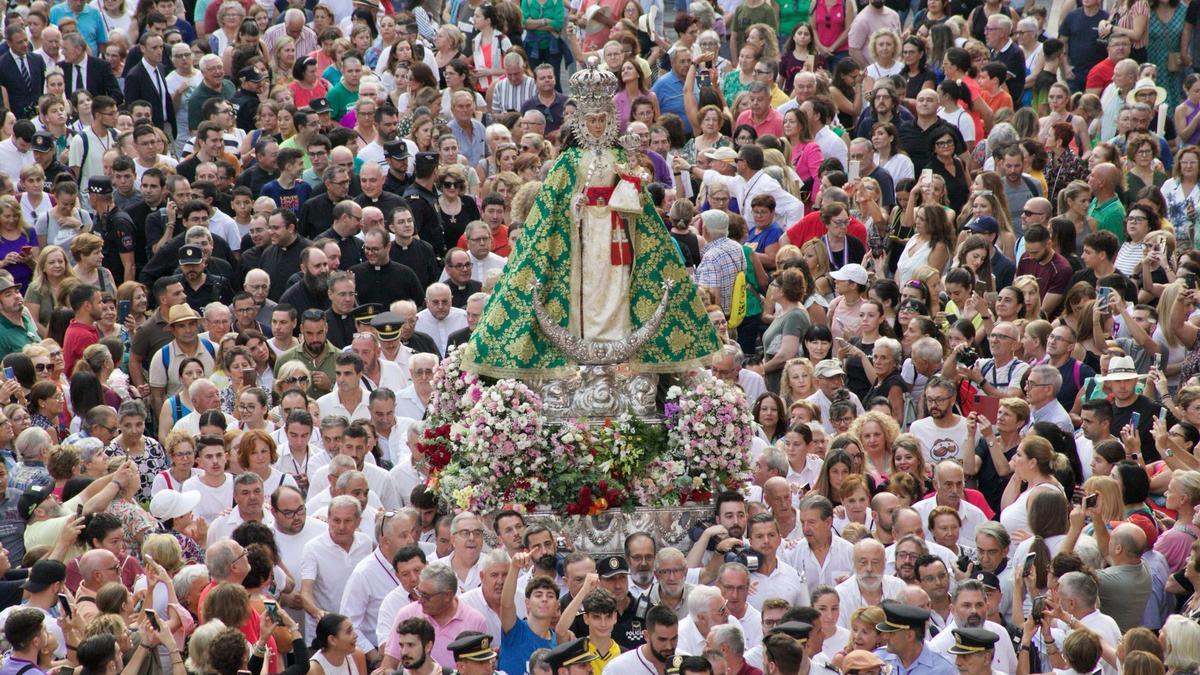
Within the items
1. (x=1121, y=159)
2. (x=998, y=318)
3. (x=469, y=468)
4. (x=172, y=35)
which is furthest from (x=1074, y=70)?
(x=469, y=468)

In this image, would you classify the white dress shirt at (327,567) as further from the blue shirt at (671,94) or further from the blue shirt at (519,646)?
the blue shirt at (671,94)

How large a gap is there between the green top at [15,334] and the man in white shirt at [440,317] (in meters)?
2.95

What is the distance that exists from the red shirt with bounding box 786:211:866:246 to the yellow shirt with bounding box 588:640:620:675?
293 inches

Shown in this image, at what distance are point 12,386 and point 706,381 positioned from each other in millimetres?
4826

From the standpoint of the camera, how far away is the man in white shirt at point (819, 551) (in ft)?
49.4

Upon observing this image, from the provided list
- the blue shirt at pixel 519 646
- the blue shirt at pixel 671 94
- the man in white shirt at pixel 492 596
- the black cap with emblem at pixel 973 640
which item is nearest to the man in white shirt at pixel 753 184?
the blue shirt at pixel 671 94

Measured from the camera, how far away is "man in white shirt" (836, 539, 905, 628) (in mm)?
14320

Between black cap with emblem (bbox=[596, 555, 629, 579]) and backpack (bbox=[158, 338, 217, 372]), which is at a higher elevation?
black cap with emblem (bbox=[596, 555, 629, 579])

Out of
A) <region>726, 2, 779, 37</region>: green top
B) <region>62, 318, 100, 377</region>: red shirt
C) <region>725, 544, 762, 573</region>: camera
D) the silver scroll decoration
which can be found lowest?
<region>62, 318, 100, 377</region>: red shirt

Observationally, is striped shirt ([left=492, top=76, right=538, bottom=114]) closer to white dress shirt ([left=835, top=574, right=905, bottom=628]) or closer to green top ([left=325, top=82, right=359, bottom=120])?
green top ([left=325, top=82, right=359, bottom=120])

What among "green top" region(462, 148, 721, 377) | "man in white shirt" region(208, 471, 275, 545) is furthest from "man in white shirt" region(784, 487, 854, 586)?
"man in white shirt" region(208, 471, 275, 545)

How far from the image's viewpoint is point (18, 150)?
72.1 ft

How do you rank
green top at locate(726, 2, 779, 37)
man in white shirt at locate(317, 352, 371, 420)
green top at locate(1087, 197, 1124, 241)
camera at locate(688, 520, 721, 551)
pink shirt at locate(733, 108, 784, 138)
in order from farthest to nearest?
green top at locate(726, 2, 779, 37) → pink shirt at locate(733, 108, 784, 138) → green top at locate(1087, 197, 1124, 241) → man in white shirt at locate(317, 352, 371, 420) → camera at locate(688, 520, 721, 551)

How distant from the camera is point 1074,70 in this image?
25.2 meters
